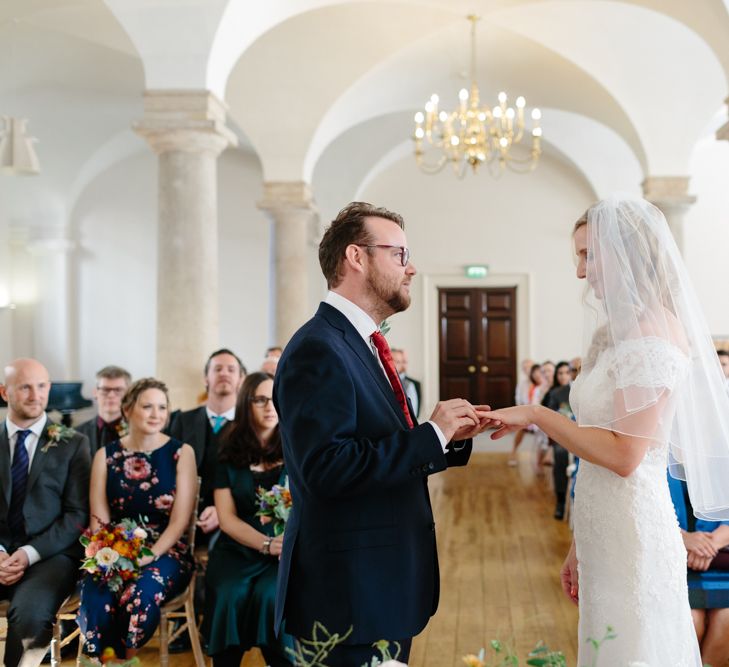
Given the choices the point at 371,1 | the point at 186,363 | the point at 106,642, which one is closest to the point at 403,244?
the point at 106,642

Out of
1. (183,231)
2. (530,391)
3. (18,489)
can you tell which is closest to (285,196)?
(530,391)

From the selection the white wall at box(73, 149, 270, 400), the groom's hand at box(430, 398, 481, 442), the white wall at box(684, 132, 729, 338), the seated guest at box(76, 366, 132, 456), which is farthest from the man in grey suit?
the white wall at box(684, 132, 729, 338)

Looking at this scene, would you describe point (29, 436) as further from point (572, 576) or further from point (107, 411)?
point (572, 576)

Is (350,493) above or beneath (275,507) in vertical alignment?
above

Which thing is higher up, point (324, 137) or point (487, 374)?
point (324, 137)

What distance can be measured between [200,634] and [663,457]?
3.00 metres

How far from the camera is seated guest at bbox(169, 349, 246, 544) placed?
5.10 m

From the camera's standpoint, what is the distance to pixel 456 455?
263 cm

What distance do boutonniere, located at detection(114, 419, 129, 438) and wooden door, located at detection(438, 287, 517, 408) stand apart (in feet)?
41.7

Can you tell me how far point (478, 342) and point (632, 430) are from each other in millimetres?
15678

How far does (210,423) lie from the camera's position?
5480 millimetres

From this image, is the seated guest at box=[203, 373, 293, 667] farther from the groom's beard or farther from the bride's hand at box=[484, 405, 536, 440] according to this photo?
the groom's beard

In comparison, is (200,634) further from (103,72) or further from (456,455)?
(103,72)

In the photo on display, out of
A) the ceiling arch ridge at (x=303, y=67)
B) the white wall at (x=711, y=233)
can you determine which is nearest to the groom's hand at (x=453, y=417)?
the ceiling arch ridge at (x=303, y=67)
